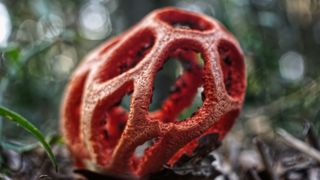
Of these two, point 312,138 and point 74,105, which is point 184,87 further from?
point 312,138

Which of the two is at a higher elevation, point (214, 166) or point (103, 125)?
point (103, 125)

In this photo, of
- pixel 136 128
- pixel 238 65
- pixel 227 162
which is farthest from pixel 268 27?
pixel 136 128

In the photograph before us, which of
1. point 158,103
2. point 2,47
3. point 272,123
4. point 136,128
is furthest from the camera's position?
point 158,103

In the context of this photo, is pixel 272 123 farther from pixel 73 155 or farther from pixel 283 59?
pixel 73 155

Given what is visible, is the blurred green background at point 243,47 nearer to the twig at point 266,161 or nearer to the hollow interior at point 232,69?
the twig at point 266,161

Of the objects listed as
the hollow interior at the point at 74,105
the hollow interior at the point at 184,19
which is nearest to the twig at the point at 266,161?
the hollow interior at the point at 184,19

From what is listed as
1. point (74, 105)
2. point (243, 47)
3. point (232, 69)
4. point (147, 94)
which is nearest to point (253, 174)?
point (232, 69)
